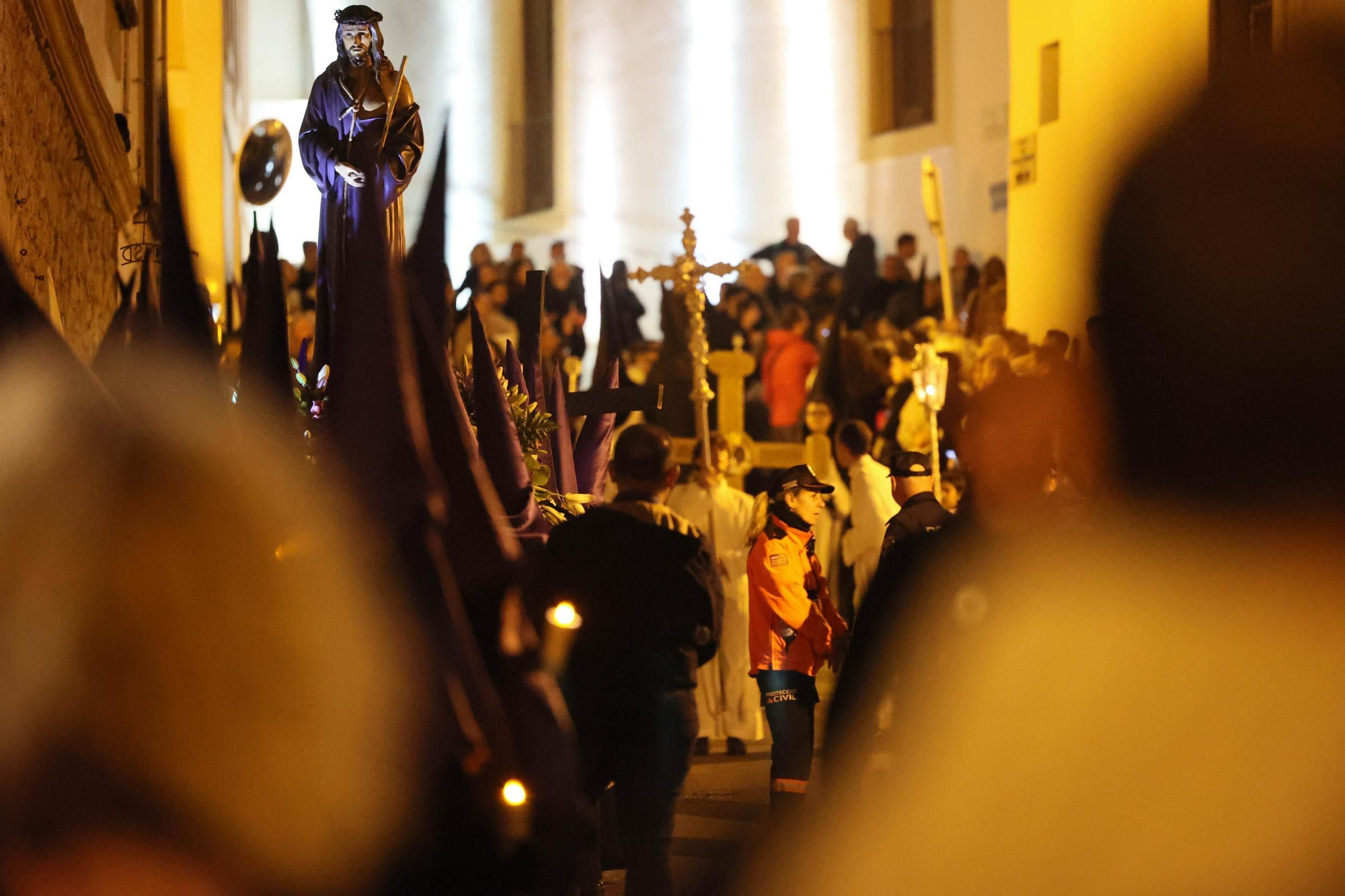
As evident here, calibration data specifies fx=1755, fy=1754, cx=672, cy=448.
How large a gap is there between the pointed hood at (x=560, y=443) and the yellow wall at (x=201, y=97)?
12.3m

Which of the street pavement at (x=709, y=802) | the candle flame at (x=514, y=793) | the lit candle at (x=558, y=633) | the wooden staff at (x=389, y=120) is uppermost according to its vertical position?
the wooden staff at (x=389, y=120)

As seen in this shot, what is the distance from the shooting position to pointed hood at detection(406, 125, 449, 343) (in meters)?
4.75

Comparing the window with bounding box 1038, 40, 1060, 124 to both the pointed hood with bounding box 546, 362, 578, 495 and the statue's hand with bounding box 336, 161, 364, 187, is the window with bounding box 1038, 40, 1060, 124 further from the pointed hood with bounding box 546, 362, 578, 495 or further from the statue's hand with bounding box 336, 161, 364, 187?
the statue's hand with bounding box 336, 161, 364, 187

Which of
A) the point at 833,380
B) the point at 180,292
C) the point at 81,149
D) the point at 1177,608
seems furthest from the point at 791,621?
the point at 833,380

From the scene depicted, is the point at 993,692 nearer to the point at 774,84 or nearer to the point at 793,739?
the point at 793,739

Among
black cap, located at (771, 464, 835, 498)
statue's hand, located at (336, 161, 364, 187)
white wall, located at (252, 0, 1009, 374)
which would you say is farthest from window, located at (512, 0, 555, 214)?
black cap, located at (771, 464, 835, 498)

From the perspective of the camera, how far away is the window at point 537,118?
26.4 meters

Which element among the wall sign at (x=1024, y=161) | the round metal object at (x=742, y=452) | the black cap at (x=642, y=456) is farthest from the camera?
the wall sign at (x=1024, y=161)

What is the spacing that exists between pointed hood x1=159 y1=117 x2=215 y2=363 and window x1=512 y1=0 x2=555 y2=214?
22.8 m

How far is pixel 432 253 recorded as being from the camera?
494 centimetres

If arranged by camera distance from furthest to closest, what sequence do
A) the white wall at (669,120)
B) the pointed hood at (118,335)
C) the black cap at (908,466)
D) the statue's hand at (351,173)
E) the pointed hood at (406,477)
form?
the white wall at (669,120), the statue's hand at (351,173), the black cap at (908,466), the pointed hood at (406,477), the pointed hood at (118,335)

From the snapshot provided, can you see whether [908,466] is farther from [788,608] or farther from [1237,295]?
[1237,295]

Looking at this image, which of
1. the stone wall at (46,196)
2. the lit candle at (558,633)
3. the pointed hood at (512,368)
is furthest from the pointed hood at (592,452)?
the lit candle at (558,633)

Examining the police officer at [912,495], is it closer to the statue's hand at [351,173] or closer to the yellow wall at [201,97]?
the statue's hand at [351,173]
